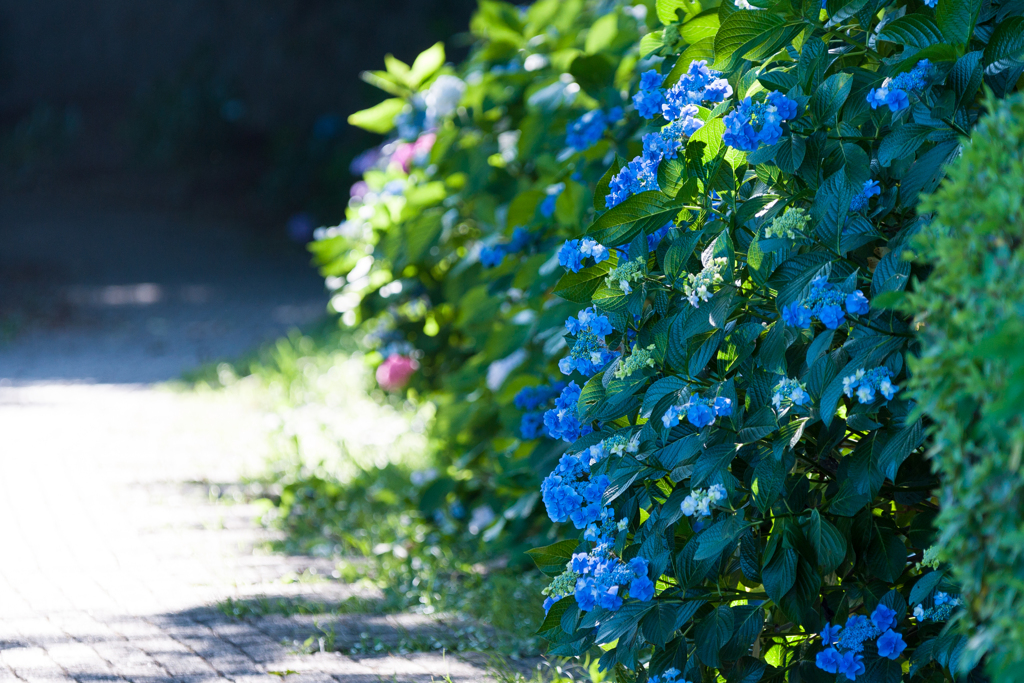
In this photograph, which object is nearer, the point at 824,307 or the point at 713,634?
the point at 824,307

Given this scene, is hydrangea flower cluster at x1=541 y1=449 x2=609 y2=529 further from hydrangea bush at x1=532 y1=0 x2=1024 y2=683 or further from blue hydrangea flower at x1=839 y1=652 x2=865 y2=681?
blue hydrangea flower at x1=839 y1=652 x2=865 y2=681

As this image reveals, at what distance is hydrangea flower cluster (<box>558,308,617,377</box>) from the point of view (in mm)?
1865

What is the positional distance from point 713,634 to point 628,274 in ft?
2.22

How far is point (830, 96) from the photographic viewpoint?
1.67 metres

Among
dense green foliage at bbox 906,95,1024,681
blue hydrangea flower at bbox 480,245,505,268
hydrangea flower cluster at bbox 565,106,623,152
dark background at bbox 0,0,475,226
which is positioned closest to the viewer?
dense green foliage at bbox 906,95,1024,681

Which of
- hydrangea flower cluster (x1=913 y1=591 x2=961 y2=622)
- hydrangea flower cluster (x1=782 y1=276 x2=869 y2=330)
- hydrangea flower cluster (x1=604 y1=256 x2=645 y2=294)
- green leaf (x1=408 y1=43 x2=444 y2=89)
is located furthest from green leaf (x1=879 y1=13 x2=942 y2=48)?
green leaf (x1=408 y1=43 x2=444 y2=89)

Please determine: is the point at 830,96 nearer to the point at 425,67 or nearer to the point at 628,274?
the point at 628,274

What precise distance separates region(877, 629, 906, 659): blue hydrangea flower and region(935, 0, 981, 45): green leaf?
1034 millimetres

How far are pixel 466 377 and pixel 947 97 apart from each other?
1950mm

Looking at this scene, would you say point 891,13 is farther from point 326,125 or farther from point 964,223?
point 326,125

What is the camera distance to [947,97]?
5.34 feet

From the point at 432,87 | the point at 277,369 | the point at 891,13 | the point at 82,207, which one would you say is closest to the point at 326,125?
the point at 82,207

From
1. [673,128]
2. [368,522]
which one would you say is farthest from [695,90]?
[368,522]

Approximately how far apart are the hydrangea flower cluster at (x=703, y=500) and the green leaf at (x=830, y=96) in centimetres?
68
